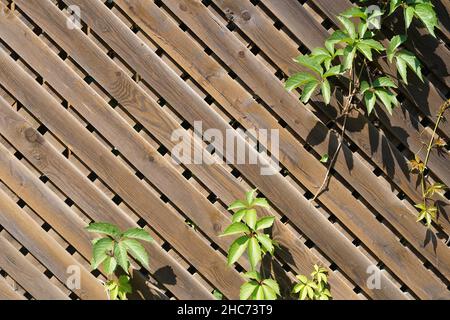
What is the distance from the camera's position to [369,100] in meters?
1.86

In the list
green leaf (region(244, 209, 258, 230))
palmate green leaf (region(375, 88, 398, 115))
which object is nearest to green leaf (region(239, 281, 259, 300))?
green leaf (region(244, 209, 258, 230))

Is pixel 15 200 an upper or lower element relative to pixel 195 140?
upper

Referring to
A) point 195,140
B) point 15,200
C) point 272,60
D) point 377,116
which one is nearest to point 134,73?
point 195,140

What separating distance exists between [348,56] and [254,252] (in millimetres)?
755

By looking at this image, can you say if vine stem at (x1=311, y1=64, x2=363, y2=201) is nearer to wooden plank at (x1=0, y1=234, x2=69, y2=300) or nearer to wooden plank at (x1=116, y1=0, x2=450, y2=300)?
wooden plank at (x1=116, y1=0, x2=450, y2=300)

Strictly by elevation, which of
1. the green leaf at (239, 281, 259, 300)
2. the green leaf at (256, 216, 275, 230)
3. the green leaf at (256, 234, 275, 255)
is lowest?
the green leaf at (239, 281, 259, 300)

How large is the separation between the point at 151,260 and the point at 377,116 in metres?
1.00

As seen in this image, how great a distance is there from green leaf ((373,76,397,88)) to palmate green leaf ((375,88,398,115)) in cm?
2

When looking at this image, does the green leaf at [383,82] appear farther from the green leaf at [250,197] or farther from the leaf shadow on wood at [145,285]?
the leaf shadow on wood at [145,285]

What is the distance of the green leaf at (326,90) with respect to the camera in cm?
182

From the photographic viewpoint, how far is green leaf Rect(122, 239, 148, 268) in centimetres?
181

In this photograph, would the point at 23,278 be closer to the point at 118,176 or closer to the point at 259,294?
the point at 118,176
